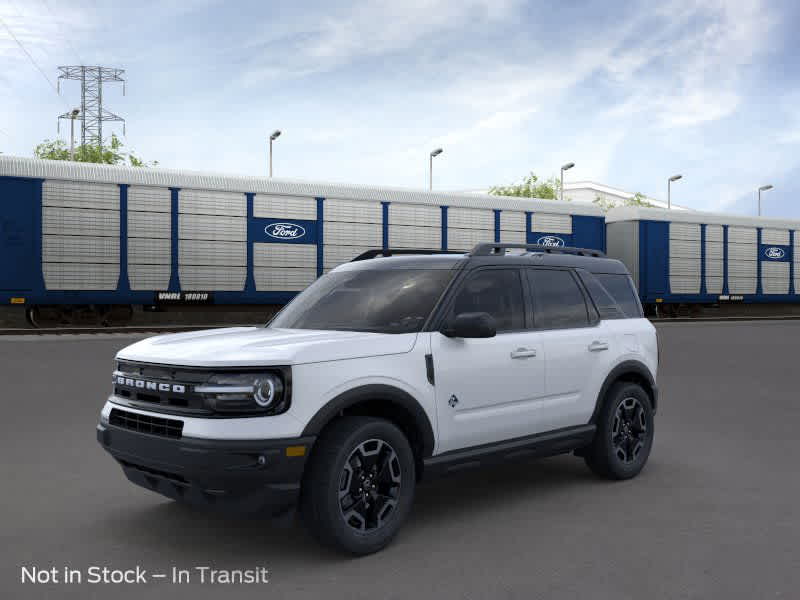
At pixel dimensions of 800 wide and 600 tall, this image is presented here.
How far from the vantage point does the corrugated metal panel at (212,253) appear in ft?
79.6

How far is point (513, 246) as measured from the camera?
19.5 ft

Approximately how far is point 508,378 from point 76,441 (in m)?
4.57

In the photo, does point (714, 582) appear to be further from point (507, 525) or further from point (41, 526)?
point (41, 526)

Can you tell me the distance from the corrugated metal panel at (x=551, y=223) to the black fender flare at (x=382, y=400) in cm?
2627

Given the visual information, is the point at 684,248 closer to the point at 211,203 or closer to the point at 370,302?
the point at 211,203

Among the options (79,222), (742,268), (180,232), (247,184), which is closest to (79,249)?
(79,222)

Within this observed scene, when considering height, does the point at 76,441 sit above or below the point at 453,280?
below

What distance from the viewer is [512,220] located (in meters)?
30.1

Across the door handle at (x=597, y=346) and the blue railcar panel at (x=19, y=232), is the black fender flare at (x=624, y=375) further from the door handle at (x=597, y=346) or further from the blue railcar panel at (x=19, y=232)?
the blue railcar panel at (x=19, y=232)

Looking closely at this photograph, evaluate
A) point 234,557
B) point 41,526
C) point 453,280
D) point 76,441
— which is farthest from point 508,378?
point 76,441

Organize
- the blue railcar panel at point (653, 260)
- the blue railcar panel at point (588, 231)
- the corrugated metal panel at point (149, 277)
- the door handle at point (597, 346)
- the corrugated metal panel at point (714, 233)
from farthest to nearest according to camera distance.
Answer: the corrugated metal panel at point (714, 233) < the blue railcar panel at point (653, 260) < the blue railcar panel at point (588, 231) < the corrugated metal panel at point (149, 277) < the door handle at point (597, 346)

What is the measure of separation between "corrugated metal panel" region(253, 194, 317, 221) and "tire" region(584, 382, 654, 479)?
66.1 feet

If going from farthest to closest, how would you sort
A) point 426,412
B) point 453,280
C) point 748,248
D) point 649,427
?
point 748,248
point 649,427
point 453,280
point 426,412

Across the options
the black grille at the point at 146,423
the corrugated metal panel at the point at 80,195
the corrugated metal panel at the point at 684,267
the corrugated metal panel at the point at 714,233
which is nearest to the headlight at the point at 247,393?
the black grille at the point at 146,423
